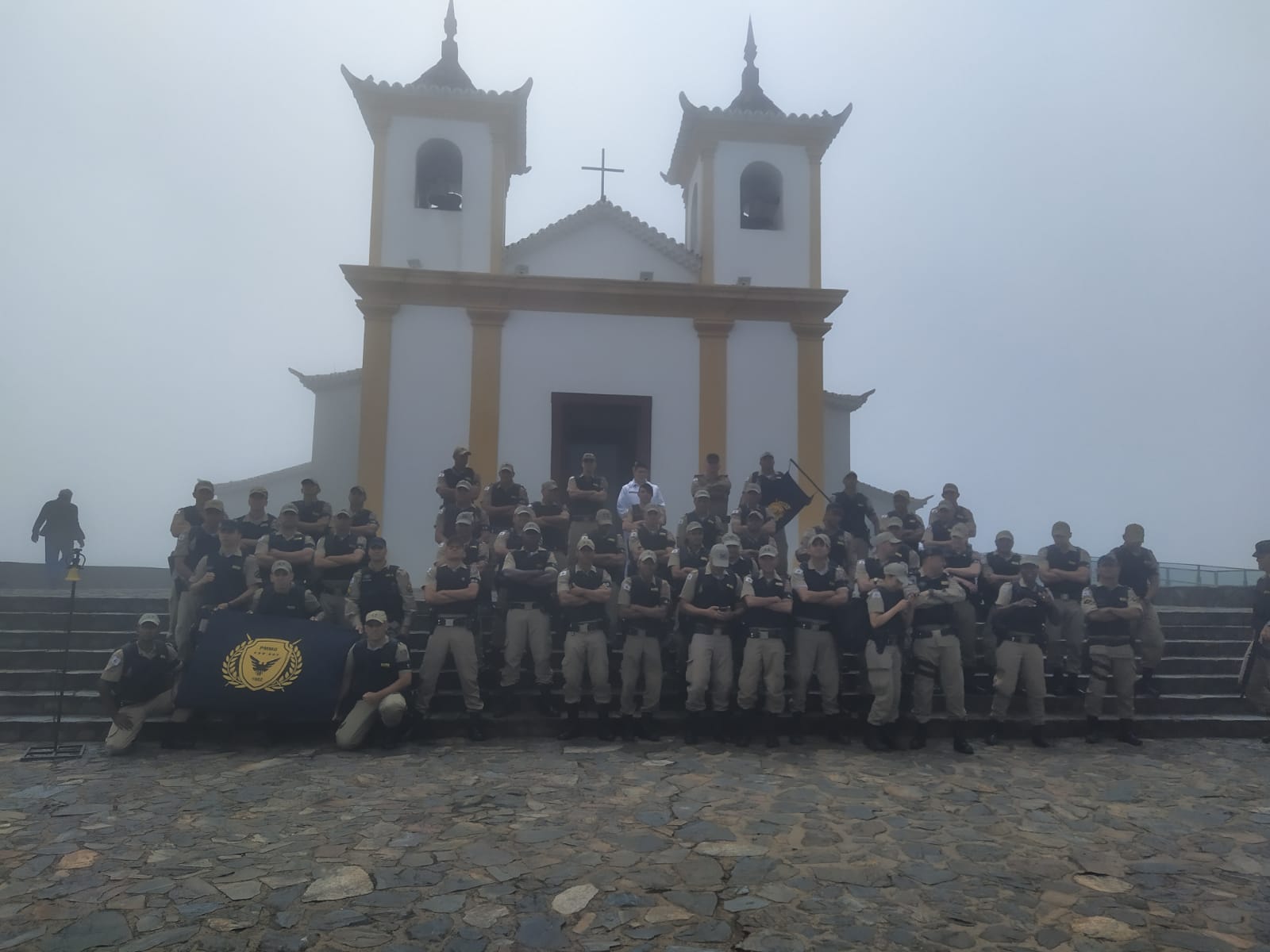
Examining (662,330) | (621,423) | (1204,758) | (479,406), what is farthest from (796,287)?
(1204,758)

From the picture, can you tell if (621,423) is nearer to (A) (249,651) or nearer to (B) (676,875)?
(A) (249,651)

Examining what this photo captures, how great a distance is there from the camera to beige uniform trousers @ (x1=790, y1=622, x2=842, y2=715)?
848cm

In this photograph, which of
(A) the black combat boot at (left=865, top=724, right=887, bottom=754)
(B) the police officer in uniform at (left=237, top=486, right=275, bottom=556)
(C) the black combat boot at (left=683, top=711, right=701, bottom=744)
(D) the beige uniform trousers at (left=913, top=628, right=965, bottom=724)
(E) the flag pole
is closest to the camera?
(A) the black combat boot at (left=865, top=724, right=887, bottom=754)

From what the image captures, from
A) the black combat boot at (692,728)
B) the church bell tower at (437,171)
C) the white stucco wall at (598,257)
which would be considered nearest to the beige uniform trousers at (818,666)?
the black combat boot at (692,728)

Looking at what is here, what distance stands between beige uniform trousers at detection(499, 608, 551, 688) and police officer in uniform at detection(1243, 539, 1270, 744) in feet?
24.8

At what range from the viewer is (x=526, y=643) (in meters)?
8.80

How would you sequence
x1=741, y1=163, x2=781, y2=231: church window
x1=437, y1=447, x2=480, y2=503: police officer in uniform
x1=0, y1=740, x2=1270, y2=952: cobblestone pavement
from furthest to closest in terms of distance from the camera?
x1=741, y1=163, x2=781, y2=231: church window
x1=437, y1=447, x2=480, y2=503: police officer in uniform
x1=0, y1=740, x2=1270, y2=952: cobblestone pavement

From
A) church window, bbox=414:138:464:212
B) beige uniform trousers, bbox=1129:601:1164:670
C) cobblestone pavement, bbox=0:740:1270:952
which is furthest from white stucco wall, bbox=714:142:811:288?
cobblestone pavement, bbox=0:740:1270:952

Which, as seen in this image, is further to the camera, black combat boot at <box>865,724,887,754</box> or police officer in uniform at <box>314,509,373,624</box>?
police officer in uniform at <box>314,509,373,624</box>

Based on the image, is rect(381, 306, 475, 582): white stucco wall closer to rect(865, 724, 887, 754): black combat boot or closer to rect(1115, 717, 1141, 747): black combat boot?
rect(865, 724, 887, 754): black combat boot

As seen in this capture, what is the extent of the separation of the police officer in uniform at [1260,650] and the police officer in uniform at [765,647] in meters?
5.23

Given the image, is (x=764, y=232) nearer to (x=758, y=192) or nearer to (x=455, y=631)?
(x=758, y=192)

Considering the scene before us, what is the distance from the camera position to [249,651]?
8352mm

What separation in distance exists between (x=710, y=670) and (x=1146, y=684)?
201 inches
